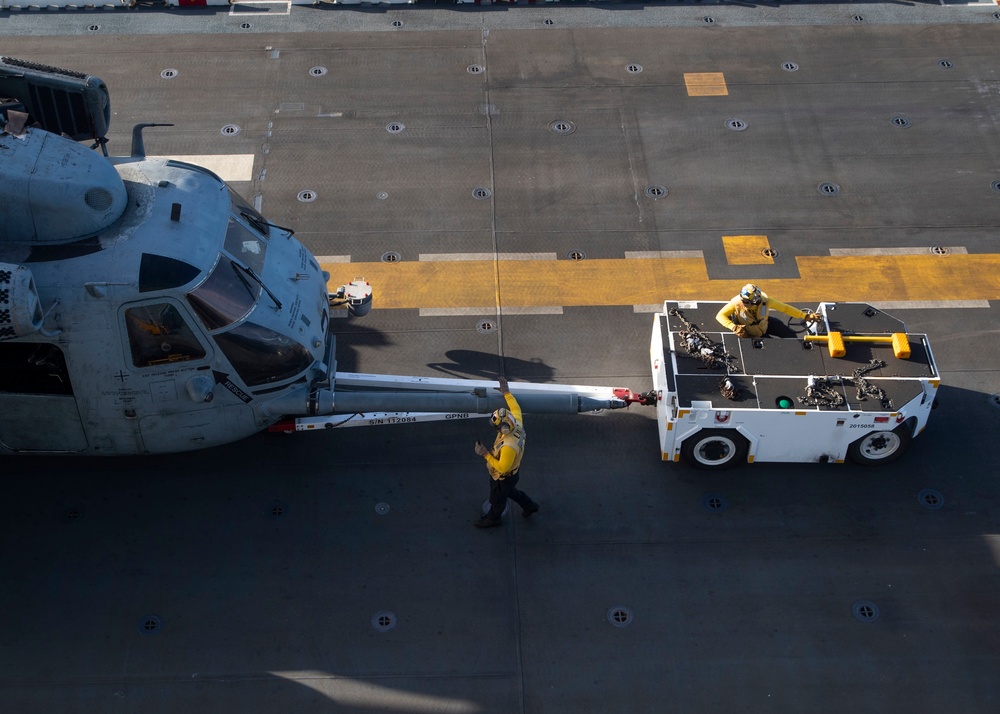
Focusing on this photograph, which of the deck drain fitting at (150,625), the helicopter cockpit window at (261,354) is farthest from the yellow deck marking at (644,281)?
the deck drain fitting at (150,625)

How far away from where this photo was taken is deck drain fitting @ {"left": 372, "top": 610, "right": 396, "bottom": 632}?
1080 centimetres

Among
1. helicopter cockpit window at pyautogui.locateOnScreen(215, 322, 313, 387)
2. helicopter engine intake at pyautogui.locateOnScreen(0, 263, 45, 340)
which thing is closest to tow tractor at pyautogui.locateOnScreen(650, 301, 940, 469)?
helicopter cockpit window at pyautogui.locateOnScreen(215, 322, 313, 387)

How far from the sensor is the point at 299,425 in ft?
39.1

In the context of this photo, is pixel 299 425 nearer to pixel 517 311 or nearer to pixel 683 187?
pixel 517 311

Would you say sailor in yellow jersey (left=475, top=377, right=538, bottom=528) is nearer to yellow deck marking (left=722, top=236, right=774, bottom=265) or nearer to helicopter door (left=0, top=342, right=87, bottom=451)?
helicopter door (left=0, top=342, right=87, bottom=451)

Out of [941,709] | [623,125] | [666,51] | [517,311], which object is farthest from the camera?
[666,51]

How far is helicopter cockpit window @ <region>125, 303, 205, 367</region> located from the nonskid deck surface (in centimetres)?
199

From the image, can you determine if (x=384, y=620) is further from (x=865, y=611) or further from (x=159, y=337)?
(x=865, y=611)

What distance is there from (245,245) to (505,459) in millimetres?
3795

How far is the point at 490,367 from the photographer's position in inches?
529

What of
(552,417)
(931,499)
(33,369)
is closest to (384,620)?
(552,417)

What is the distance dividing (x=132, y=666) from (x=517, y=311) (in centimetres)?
664

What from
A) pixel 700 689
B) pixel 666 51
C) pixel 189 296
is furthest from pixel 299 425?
pixel 666 51

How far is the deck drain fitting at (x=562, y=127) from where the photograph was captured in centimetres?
1681
